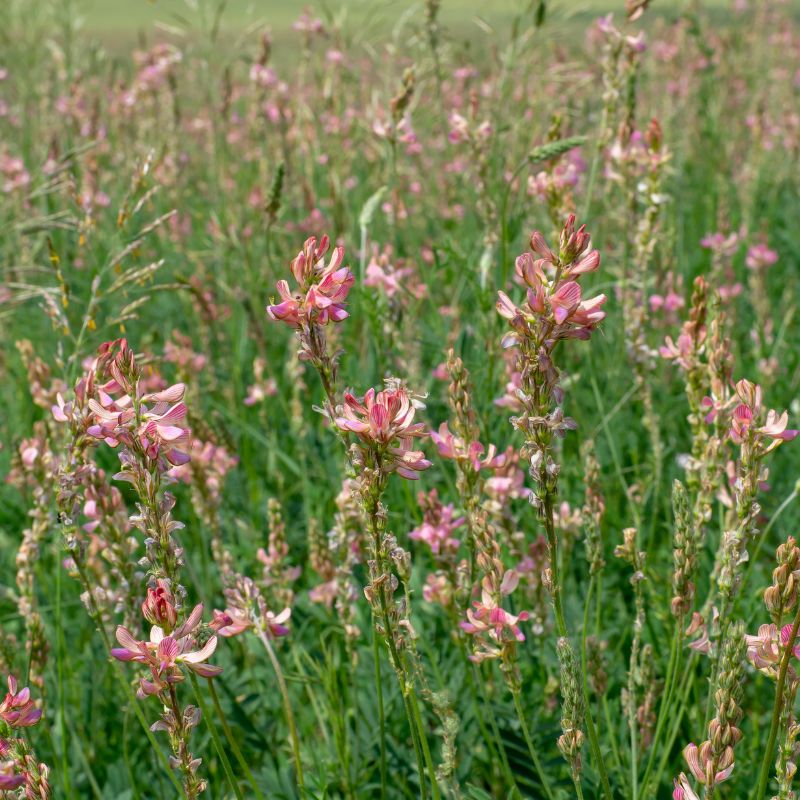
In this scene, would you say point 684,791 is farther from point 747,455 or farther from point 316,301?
point 316,301

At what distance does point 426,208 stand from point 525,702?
3.58 meters

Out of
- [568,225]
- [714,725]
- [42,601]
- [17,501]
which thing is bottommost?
[42,601]

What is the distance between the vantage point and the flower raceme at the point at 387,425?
1.15 m

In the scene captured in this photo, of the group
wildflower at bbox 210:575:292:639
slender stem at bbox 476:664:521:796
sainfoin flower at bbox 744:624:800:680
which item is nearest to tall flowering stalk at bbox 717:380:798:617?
sainfoin flower at bbox 744:624:800:680

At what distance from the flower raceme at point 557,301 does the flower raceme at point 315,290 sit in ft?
0.72

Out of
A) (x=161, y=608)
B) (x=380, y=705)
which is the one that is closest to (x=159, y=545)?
(x=161, y=608)

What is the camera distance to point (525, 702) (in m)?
2.16

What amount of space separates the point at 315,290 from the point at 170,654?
50 cm

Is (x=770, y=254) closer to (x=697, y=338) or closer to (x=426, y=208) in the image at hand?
(x=426, y=208)

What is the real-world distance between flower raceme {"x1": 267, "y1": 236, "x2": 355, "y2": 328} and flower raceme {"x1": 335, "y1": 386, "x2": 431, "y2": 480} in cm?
13

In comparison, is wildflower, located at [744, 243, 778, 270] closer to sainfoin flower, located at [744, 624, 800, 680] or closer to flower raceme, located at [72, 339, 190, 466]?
sainfoin flower, located at [744, 624, 800, 680]

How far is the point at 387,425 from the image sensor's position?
3.81 ft

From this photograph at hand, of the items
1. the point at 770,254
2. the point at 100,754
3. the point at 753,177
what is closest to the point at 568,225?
the point at 100,754

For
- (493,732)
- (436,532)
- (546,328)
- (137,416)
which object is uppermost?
(546,328)
